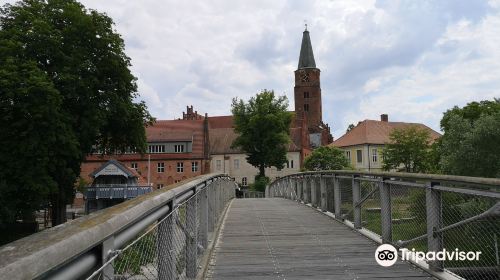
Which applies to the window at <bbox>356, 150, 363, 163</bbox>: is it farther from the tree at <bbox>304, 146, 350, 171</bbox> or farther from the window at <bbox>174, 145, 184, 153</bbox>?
the window at <bbox>174, 145, 184, 153</bbox>

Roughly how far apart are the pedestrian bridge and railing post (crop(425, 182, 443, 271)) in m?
0.01

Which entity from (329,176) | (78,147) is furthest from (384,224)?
(78,147)

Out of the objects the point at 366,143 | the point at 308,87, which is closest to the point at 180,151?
the point at 366,143

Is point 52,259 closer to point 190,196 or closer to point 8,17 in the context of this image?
point 190,196

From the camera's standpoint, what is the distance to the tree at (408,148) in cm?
6131

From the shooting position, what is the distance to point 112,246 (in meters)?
2.36

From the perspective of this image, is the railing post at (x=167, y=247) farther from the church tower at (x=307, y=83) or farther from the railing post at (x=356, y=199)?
the church tower at (x=307, y=83)

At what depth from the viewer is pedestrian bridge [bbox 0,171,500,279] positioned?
6.45ft

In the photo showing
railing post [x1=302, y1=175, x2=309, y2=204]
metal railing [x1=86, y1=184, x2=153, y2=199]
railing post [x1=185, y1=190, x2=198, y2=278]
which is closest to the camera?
railing post [x1=185, y1=190, x2=198, y2=278]

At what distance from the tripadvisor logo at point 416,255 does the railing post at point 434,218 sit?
62 mm

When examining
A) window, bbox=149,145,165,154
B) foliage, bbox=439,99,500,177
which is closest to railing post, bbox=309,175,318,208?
foliage, bbox=439,99,500,177

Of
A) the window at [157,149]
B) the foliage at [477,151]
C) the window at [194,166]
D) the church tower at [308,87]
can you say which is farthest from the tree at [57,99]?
Result: the church tower at [308,87]

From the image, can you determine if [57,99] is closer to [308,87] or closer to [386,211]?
[386,211]

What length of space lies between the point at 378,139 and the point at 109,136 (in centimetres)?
5425
